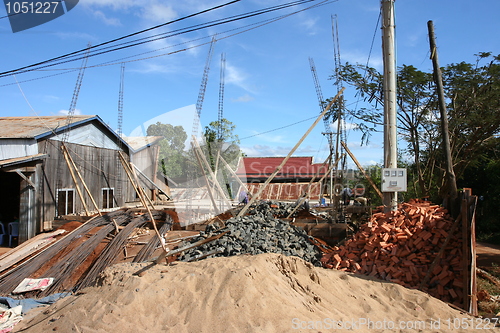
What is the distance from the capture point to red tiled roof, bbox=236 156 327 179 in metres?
27.5

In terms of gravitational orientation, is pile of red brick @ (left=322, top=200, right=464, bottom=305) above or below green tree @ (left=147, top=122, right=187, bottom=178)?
below

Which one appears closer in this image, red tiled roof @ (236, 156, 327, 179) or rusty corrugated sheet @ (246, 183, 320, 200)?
rusty corrugated sheet @ (246, 183, 320, 200)

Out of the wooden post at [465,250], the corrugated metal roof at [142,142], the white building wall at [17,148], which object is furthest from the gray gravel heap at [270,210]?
the corrugated metal roof at [142,142]

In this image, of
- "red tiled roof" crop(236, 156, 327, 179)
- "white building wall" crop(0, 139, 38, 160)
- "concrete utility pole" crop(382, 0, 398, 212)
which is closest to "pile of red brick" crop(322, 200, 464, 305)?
"concrete utility pole" crop(382, 0, 398, 212)

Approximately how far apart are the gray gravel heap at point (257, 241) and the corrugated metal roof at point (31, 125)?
928 cm

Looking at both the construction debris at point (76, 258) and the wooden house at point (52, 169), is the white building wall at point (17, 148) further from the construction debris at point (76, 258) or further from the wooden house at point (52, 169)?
the construction debris at point (76, 258)

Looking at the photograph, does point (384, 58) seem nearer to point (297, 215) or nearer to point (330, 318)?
point (297, 215)

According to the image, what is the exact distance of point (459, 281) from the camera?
264 inches

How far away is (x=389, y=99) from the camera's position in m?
8.82

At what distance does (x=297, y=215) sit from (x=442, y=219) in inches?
197

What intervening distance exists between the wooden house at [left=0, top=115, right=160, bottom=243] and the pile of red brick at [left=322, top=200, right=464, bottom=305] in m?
10.1

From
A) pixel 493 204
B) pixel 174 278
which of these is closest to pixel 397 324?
pixel 174 278

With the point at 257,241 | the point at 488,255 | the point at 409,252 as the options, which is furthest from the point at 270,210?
the point at 488,255

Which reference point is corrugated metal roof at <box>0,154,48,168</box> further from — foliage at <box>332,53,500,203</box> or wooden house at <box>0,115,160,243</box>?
foliage at <box>332,53,500,203</box>
